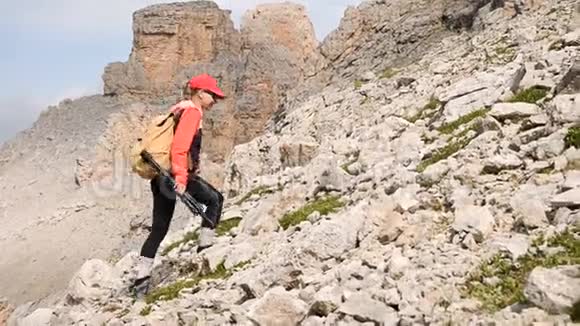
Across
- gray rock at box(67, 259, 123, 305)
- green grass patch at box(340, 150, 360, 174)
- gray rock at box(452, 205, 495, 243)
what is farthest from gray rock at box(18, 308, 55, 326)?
gray rock at box(452, 205, 495, 243)

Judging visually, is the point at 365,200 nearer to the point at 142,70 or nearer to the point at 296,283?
the point at 296,283

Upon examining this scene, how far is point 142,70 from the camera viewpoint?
72438 millimetres

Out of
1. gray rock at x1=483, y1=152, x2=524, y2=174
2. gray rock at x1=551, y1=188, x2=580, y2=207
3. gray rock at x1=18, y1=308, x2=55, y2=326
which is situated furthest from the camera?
gray rock at x1=18, y1=308, x2=55, y2=326

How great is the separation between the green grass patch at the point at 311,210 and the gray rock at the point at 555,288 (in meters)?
5.26

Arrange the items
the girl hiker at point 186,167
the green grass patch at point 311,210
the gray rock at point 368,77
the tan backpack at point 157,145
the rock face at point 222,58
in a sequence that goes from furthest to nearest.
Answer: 1. the rock face at point 222,58
2. the gray rock at point 368,77
3. the green grass patch at point 311,210
4. the tan backpack at point 157,145
5. the girl hiker at point 186,167

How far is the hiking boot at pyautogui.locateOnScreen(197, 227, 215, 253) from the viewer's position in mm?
11562

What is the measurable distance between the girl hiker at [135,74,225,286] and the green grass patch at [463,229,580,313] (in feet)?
14.3

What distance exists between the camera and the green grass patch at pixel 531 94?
1044cm

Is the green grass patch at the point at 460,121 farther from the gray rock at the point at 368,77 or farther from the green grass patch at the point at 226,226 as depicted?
the gray rock at the point at 368,77

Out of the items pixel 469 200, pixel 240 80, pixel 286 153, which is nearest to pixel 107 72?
pixel 240 80

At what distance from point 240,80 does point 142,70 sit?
12.2 meters

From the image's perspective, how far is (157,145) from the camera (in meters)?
9.55

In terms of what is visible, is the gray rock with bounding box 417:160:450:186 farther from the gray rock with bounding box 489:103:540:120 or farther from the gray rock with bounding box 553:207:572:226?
the gray rock with bounding box 553:207:572:226

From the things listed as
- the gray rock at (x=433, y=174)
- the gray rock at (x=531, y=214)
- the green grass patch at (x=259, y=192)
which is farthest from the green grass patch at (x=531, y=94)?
the green grass patch at (x=259, y=192)
